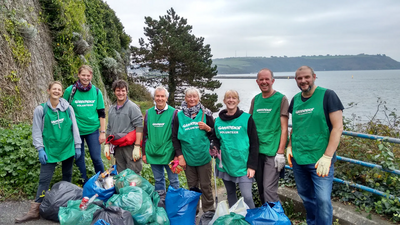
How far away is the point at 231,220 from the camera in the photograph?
282 cm

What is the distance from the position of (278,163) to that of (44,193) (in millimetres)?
3033

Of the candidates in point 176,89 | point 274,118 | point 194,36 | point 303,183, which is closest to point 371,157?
point 303,183

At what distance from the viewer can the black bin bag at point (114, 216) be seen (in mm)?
2784

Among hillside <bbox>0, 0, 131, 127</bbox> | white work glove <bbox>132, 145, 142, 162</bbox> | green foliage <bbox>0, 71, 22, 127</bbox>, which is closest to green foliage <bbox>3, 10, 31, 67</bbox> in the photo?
hillside <bbox>0, 0, 131, 127</bbox>

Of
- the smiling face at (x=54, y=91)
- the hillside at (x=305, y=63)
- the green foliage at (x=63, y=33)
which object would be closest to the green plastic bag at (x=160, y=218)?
the smiling face at (x=54, y=91)

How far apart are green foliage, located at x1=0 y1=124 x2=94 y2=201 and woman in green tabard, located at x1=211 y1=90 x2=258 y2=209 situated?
8.73 ft

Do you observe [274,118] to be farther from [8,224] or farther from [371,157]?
[8,224]

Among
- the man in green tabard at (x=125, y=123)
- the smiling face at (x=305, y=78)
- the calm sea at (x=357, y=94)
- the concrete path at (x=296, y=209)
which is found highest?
the smiling face at (x=305, y=78)

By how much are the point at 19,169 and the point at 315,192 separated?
4.27 meters

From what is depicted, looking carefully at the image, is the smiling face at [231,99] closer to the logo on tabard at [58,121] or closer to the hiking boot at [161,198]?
the hiking boot at [161,198]

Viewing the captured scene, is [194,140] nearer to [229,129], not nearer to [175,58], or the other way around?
[229,129]

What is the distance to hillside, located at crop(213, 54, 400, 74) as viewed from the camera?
5782 inches

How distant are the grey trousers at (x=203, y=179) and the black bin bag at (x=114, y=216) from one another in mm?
971

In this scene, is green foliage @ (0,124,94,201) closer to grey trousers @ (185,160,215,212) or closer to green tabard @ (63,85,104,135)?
green tabard @ (63,85,104,135)
